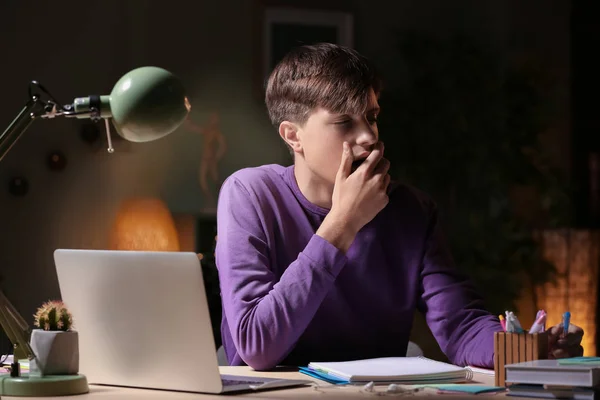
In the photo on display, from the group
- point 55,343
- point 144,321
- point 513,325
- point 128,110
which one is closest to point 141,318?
point 144,321

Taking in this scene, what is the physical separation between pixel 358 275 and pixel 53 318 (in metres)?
0.73

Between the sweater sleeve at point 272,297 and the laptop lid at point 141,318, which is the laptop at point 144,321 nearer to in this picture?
the laptop lid at point 141,318

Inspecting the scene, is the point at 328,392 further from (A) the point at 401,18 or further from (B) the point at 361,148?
(A) the point at 401,18

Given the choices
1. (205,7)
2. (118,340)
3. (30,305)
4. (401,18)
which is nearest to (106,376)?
(118,340)

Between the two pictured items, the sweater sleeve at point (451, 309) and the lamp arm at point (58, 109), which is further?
the sweater sleeve at point (451, 309)

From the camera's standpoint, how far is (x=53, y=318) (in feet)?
4.11

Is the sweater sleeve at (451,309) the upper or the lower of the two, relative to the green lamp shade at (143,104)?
lower

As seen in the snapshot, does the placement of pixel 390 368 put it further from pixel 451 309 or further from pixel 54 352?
pixel 54 352

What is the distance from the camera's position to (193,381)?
122cm

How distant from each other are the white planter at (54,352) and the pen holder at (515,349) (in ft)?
2.06

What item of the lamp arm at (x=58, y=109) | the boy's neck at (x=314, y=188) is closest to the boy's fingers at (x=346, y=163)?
the boy's neck at (x=314, y=188)

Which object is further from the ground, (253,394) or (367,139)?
(367,139)

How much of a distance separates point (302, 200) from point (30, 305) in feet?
9.91

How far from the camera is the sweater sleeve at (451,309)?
1682 millimetres
